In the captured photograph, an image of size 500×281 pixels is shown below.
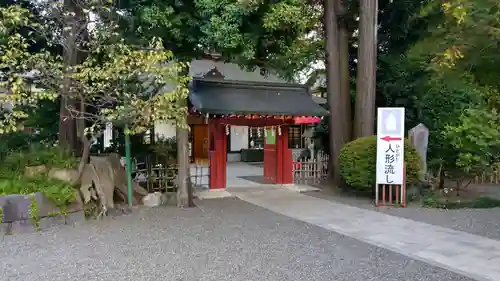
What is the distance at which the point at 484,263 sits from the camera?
5.49 metres

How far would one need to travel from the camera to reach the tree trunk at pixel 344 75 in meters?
13.1

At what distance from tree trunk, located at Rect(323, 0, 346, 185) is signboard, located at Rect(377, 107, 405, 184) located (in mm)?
3163

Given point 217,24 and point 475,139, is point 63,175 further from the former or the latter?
point 475,139

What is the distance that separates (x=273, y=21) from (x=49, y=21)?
458 centimetres

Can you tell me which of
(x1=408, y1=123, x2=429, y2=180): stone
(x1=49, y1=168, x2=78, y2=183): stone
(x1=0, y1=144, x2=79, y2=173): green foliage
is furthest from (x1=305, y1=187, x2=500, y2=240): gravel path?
(x1=0, y1=144, x2=79, y2=173): green foliage

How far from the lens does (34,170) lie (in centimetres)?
828

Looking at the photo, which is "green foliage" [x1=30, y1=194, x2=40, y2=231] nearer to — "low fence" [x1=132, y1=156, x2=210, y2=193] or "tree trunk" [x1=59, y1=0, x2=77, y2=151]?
"tree trunk" [x1=59, y1=0, x2=77, y2=151]

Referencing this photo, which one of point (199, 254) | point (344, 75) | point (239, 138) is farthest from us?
point (239, 138)

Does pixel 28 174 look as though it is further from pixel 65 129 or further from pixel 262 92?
pixel 262 92

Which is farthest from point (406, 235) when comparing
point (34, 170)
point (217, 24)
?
point (34, 170)

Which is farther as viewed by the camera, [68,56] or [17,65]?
[68,56]

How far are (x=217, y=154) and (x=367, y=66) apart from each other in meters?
4.72

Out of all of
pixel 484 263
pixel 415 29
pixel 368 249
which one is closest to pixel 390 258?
pixel 368 249

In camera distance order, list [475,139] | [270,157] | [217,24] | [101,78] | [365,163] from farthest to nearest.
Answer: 1. [270,157]
2. [365,163]
3. [475,139]
4. [217,24]
5. [101,78]
